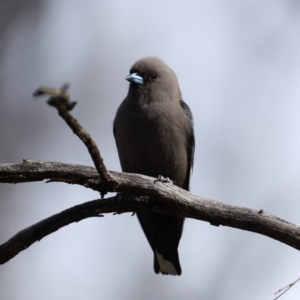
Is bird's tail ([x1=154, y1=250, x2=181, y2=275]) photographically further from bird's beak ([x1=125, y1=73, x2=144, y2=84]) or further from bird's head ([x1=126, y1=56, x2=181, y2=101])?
bird's beak ([x1=125, y1=73, x2=144, y2=84])

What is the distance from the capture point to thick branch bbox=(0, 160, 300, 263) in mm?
4879

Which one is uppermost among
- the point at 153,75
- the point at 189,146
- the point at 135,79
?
the point at 153,75

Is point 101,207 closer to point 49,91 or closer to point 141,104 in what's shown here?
point 141,104

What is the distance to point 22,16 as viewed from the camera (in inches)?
401

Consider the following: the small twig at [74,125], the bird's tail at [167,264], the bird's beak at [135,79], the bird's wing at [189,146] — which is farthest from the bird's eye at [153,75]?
the small twig at [74,125]

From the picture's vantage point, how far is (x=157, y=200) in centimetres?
523

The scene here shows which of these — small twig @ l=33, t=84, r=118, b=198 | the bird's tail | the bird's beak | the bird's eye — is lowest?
the bird's tail

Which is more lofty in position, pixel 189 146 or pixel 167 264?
pixel 189 146

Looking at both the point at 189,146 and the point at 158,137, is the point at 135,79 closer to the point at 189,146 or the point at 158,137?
the point at 158,137

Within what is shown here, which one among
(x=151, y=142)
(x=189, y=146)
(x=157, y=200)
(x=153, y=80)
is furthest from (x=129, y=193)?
(x=153, y=80)

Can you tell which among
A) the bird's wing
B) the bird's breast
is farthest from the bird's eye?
the bird's breast

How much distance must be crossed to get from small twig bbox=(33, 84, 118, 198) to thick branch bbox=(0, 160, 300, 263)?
101 millimetres

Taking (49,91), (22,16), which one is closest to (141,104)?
(49,91)

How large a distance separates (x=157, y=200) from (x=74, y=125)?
61.3 inches
